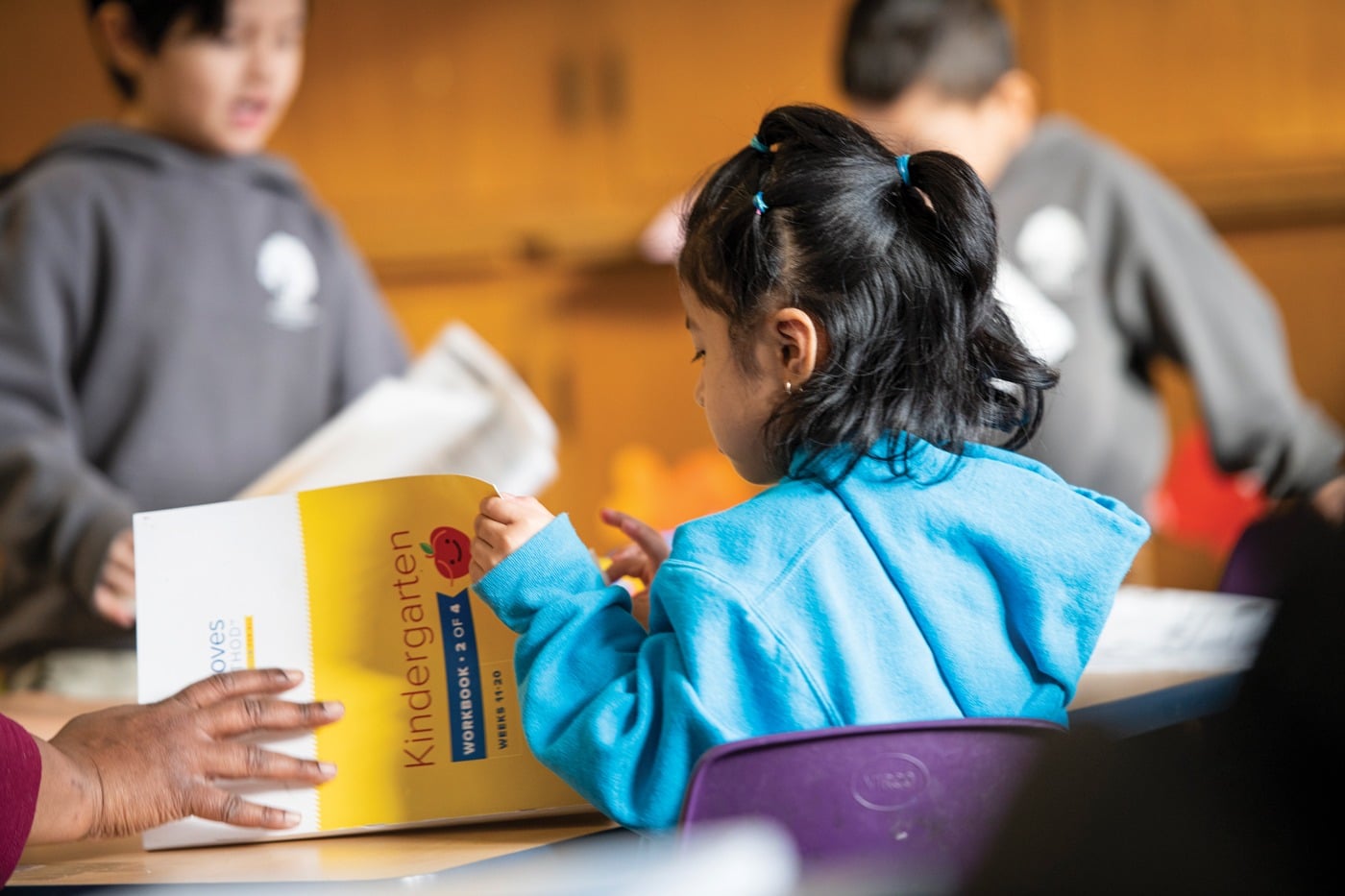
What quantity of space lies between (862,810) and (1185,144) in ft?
7.94

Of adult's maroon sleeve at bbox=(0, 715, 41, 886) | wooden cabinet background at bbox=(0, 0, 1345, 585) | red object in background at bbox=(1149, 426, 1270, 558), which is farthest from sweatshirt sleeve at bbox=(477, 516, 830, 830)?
wooden cabinet background at bbox=(0, 0, 1345, 585)

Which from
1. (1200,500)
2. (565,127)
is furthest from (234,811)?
(565,127)

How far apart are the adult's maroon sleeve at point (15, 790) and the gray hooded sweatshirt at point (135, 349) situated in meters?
0.67

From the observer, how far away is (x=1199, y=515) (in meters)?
2.60

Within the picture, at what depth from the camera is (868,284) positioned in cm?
79

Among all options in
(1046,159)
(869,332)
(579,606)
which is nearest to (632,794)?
(579,606)

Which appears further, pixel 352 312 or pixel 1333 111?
pixel 1333 111

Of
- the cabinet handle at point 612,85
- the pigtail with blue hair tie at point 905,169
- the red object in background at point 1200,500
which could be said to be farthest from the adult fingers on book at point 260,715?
the cabinet handle at point 612,85

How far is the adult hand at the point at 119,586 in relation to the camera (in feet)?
4.17

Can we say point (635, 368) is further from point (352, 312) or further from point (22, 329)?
point (22, 329)

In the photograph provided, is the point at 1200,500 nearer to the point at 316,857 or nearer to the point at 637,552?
the point at 637,552

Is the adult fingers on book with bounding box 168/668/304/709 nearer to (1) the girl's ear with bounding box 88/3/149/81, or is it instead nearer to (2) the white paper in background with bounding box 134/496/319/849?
(2) the white paper in background with bounding box 134/496/319/849

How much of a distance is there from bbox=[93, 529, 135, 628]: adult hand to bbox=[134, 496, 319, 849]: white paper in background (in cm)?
54

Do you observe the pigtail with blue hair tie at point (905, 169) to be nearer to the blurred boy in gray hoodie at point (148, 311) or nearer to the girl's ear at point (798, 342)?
the girl's ear at point (798, 342)
